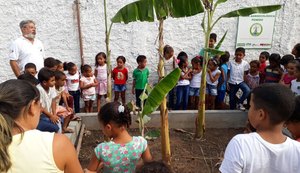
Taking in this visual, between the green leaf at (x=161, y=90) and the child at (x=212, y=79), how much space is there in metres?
2.77

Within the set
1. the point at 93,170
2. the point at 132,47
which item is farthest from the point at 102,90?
the point at 93,170

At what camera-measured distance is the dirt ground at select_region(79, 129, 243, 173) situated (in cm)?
407

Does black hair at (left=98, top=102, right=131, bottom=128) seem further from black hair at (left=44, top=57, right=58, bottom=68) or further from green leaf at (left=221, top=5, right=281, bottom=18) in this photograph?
black hair at (left=44, top=57, right=58, bottom=68)

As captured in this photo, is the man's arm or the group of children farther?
the group of children

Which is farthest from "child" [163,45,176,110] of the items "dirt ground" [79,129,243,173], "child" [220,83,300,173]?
"child" [220,83,300,173]

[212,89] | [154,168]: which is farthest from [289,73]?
[154,168]

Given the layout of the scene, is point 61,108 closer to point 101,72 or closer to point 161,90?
point 101,72

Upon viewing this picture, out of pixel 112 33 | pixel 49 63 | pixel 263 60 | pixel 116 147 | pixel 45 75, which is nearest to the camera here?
pixel 116 147

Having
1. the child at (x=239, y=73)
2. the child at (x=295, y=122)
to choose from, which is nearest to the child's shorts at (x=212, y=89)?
the child at (x=239, y=73)

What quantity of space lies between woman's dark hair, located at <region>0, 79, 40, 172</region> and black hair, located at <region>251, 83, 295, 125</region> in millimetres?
1381

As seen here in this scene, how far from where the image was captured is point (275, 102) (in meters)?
1.78

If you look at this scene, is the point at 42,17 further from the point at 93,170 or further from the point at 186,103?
the point at 93,170

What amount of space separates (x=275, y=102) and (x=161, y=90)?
149 centimetres

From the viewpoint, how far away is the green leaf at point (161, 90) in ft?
10.2
